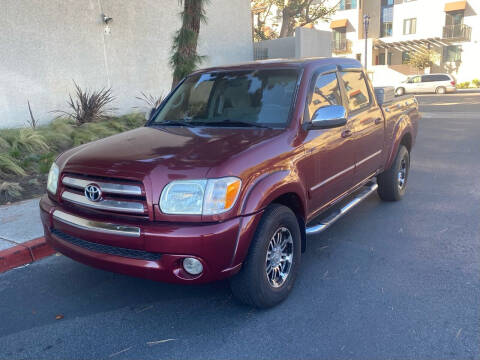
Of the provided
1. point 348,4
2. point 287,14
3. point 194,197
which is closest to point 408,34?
point 348,4

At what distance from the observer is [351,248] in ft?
14.8

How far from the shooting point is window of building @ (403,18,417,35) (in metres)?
40.5

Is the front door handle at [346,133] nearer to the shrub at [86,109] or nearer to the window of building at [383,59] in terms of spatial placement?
the shrub at [86,109]

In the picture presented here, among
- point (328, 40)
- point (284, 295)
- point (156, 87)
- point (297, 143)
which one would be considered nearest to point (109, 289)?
point (284, 295)

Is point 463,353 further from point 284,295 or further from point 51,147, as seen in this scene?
point 51,147

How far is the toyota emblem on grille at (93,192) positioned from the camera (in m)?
3.05

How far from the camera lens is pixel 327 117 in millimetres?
3676

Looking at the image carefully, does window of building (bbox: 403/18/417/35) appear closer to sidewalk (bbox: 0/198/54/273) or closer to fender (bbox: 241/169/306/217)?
sidewalk (bbox: 0/198/54/273)

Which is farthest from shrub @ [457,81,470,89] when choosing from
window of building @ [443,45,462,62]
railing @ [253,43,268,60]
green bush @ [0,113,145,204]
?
green bush @ [0,113,145,204]

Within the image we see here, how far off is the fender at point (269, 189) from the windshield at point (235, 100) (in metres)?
0.55

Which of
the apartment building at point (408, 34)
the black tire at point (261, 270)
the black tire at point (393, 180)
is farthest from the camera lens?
the apartment building at point (408, 34)

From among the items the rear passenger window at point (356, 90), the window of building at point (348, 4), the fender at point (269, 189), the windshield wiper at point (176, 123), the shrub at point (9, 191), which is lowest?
the shrub at point (9, 191)

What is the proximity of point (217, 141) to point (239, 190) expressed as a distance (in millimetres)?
607

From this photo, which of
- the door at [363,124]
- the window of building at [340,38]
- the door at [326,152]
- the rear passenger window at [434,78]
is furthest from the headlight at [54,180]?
the window of building at [340,38]
